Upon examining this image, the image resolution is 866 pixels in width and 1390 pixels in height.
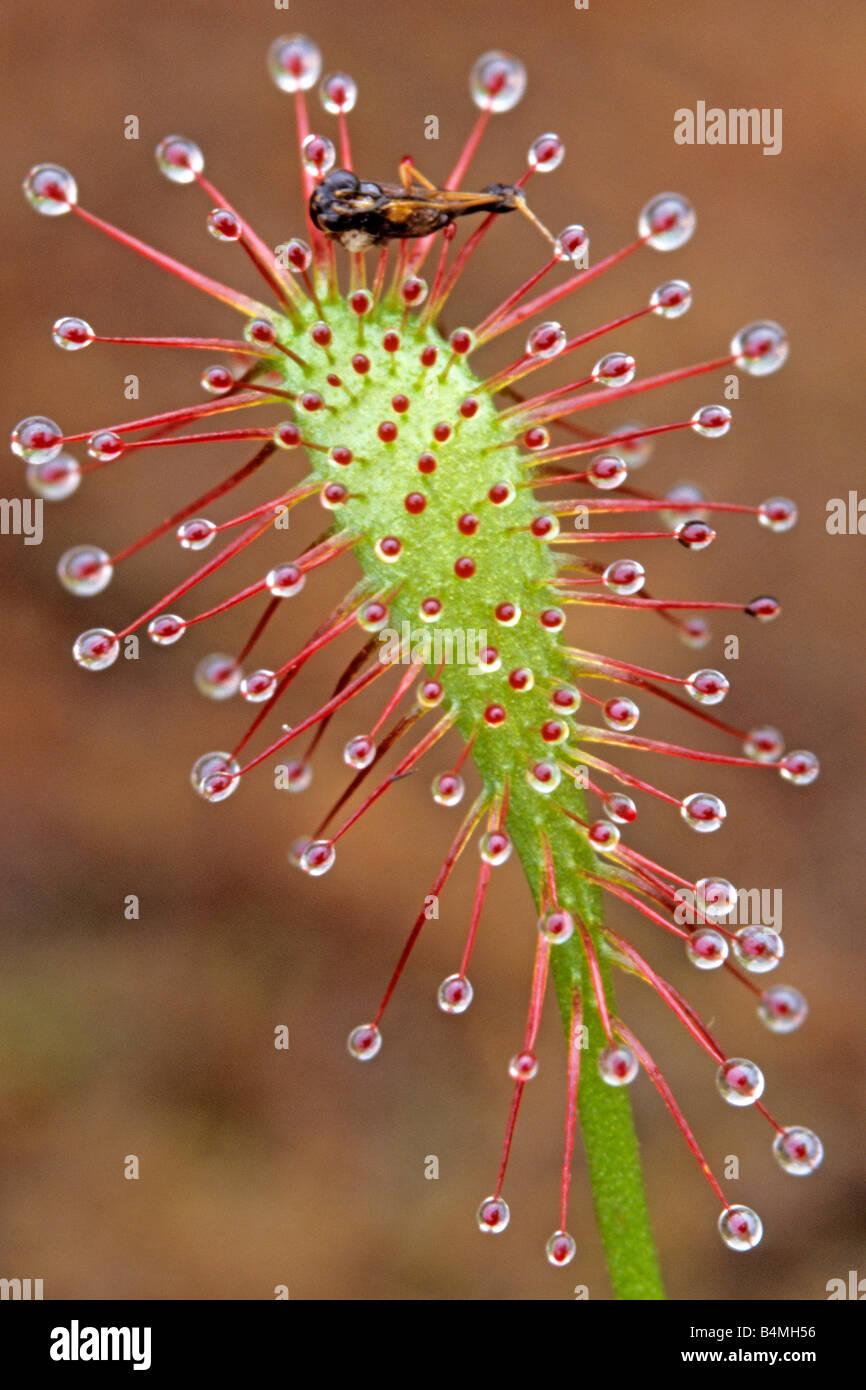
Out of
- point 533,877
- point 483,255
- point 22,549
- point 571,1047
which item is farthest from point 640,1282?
point 483,255

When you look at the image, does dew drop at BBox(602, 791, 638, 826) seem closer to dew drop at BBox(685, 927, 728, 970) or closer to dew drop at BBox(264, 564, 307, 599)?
dew drop at BBox(685, 927, 728, 970)

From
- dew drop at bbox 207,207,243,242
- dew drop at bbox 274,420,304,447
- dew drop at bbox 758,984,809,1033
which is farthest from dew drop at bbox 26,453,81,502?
dew drop at bbox 758,984,809,1033

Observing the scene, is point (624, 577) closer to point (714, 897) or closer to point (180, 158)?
point (714, 897)

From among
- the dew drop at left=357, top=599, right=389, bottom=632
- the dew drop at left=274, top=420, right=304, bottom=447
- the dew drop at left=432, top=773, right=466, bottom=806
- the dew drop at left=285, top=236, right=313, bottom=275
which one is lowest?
the dew drop at left=432, top=773, right=466, bottom=806

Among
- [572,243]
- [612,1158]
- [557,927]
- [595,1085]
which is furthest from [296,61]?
[612,1158]

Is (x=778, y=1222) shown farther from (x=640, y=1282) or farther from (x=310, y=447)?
(x=310, y=447)

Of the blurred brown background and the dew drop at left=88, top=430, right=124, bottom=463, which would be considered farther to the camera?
the blurred brown background
